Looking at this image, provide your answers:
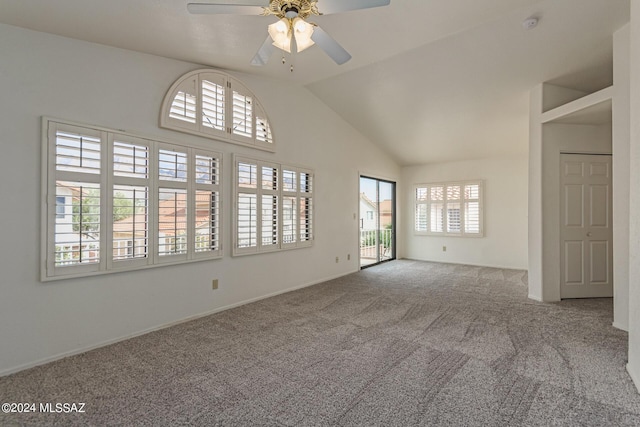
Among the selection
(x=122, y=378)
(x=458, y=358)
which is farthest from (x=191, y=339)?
(x=458, y=358)

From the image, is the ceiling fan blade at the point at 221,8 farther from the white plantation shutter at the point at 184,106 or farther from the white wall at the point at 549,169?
the white wall at the point at 549,169

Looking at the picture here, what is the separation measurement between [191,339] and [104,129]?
6.87ft

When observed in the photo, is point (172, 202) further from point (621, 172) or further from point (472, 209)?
point (472, 209)

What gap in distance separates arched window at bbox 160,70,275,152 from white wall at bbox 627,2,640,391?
3630 millimetres

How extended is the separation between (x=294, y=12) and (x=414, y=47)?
6.80 ft

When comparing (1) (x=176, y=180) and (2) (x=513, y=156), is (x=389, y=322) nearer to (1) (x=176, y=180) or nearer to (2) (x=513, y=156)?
(1) (x=176, y=180)

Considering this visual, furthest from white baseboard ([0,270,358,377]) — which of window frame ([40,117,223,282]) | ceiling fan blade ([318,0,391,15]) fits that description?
ceiling fan blade ([318,0,391,15])

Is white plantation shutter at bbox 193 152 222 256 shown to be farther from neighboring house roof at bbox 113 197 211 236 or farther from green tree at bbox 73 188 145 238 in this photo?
green tree at bbox 73 188 145 238

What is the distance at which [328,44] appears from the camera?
85.7 inches

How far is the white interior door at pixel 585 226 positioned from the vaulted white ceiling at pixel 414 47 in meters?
1.12

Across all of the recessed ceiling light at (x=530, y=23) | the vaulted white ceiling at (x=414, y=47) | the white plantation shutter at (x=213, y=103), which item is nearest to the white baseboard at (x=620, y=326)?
the vaulted white ceiling at (x=414, y=47)

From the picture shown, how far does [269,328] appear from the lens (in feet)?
10.1

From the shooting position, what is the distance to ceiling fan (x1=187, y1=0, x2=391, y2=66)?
1.79 meters

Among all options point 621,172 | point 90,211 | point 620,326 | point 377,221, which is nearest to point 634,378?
point 620,326
